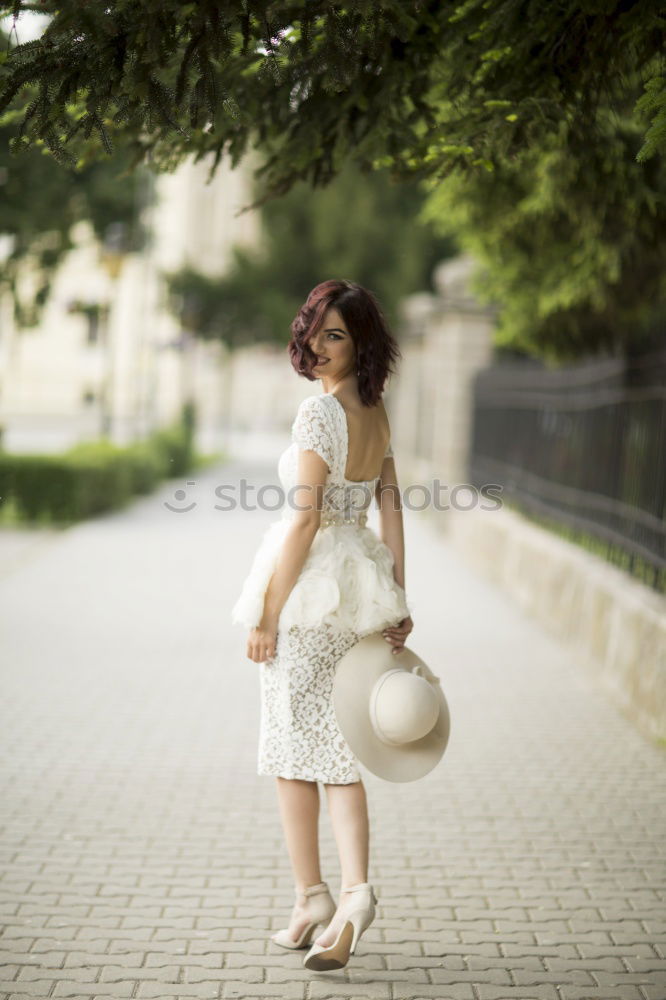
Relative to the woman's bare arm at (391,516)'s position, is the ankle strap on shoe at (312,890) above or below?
below

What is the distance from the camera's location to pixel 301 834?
12.6 feet

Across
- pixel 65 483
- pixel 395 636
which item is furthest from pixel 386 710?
pixel 65 483

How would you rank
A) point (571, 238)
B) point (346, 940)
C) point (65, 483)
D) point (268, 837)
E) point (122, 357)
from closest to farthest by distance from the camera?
point (346, 940), point (268, 837), point (571, 238), point (65, 483), point (122, 357)

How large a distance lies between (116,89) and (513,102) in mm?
1494

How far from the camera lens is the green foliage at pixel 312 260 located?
35219 millimetres

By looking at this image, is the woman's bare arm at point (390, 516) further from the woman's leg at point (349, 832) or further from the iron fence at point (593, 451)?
the iron fence at point (593, 451)

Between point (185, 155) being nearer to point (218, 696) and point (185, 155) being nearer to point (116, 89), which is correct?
point (116, 89)

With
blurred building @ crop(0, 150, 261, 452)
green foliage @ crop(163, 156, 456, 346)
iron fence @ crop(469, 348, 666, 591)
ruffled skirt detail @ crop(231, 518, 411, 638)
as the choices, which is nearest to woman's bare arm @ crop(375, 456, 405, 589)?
ruffled skirt detail @ crop(231, 518, 411, 638)

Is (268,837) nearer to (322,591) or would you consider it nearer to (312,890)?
(312,890)

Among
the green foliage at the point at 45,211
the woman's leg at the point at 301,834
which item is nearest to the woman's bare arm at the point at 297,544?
the woman's leg at the point at 301,834

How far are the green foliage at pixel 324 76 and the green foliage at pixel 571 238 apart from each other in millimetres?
885

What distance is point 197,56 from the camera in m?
3.54

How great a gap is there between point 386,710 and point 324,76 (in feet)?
6.86

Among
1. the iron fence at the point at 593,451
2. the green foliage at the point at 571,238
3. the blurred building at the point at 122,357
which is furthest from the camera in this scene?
the blurred building at the point at 122,357
